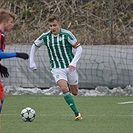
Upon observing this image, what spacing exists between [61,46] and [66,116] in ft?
3.93

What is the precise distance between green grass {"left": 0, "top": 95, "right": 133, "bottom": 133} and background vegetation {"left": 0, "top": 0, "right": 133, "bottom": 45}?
14.0 feet

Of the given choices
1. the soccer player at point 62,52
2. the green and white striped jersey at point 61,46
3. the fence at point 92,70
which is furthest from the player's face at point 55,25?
the fence at point 92,70

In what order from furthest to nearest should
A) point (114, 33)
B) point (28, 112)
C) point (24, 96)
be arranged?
point (114, 33)
point (24, 96)
point (28, 112)

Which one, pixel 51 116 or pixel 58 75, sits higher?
pixel 58 75

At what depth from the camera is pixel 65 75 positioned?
11734 millimetres

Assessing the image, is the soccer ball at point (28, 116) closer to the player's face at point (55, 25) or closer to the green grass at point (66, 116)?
the green grass at point (66, 116)

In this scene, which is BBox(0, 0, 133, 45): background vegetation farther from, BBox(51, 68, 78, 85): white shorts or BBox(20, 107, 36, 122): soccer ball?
BBox(20, 107, 36, 122): soccer ball

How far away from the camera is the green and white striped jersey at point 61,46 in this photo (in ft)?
38.9

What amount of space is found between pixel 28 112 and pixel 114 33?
31.1ft

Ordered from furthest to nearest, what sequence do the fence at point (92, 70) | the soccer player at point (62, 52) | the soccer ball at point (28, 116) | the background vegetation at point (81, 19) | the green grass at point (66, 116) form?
the background vegetation at point (81, 19) → the fence at point (92, 70) → the soccer player at point (62, 52) → the soccer ball at point (28, 116) → the green grass at point (66, 116)

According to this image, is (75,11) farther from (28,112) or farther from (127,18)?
(28,112)

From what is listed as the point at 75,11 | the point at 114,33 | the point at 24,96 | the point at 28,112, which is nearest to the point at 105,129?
the point at 28,112

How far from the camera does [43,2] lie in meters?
23.2

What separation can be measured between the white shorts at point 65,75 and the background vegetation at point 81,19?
7614 millimetres
